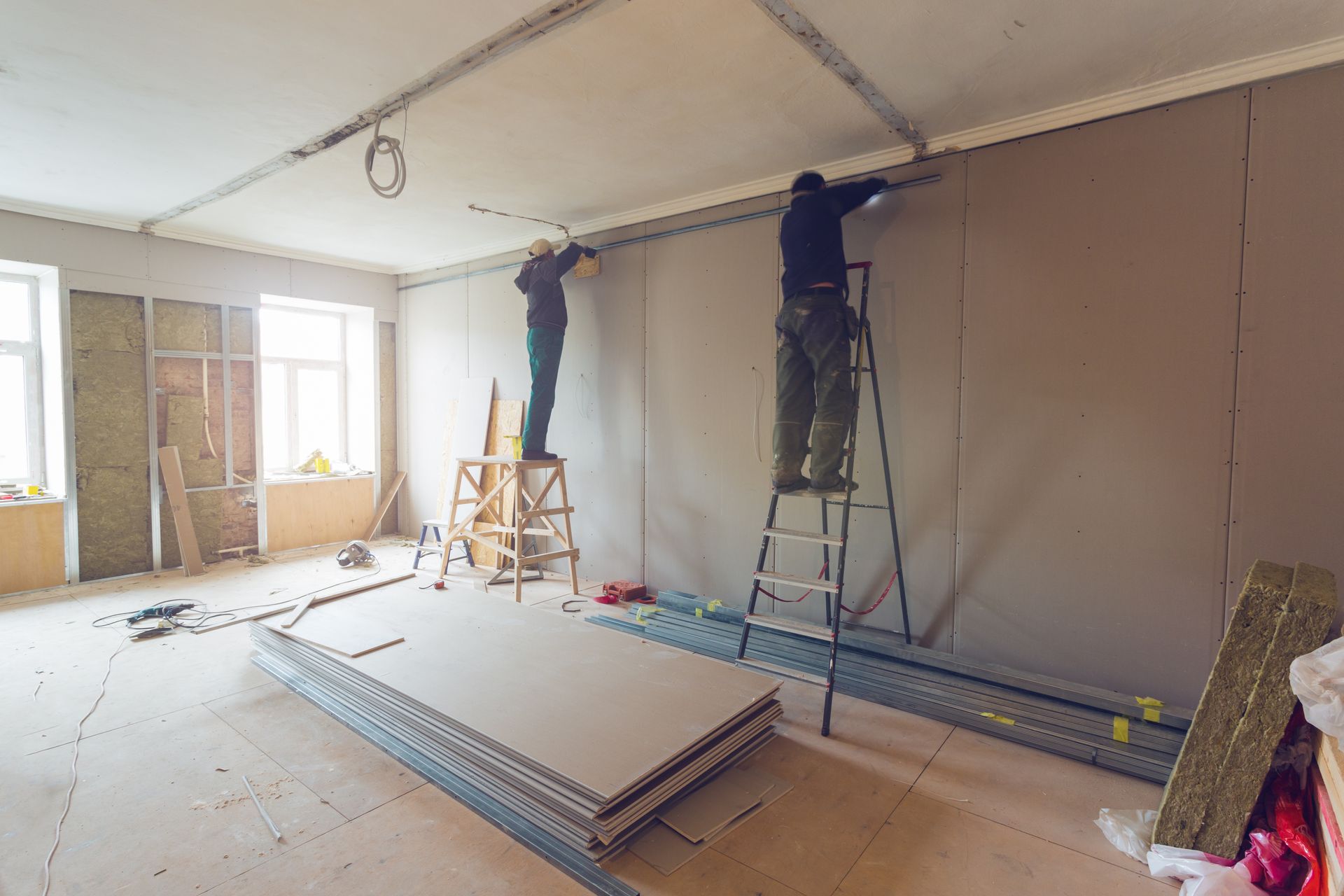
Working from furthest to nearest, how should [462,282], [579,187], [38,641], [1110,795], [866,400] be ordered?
[462,282], [579,187], [38,641], [866,400], [1110,795]

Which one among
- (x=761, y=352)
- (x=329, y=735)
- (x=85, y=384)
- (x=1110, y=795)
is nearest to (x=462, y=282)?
(x=85, y=384)

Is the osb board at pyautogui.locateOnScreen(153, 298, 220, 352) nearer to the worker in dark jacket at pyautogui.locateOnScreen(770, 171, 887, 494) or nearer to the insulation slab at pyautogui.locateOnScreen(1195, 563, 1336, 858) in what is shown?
the worker in dark jacket at pyautogui.locateOnScreen(770, 171, 887, 494)

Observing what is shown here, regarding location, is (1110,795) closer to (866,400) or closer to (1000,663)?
(1000,663)

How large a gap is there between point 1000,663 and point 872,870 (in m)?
1.55

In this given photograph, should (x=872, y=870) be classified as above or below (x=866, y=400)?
below

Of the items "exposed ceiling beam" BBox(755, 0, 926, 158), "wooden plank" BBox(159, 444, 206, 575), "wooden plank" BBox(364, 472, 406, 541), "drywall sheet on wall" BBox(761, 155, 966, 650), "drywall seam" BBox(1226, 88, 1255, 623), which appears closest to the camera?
"exposed ceiling beam" BBox(755, 0, 926, 158)

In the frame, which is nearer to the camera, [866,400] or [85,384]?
[866,400]

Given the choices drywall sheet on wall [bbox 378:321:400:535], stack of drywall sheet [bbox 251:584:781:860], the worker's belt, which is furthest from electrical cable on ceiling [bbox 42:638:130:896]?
the worker's belt

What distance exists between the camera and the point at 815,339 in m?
3.02

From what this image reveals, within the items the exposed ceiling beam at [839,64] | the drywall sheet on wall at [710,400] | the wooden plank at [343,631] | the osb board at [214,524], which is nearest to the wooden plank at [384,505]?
the osb board at [214,524]

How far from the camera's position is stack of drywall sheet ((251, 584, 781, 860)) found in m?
2.00

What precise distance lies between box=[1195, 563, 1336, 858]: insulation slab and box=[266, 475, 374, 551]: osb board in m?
6.56

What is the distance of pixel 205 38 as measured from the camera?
2354 mm

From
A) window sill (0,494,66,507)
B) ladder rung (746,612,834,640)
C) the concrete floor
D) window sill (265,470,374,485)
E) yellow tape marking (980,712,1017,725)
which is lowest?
the concrete floor
